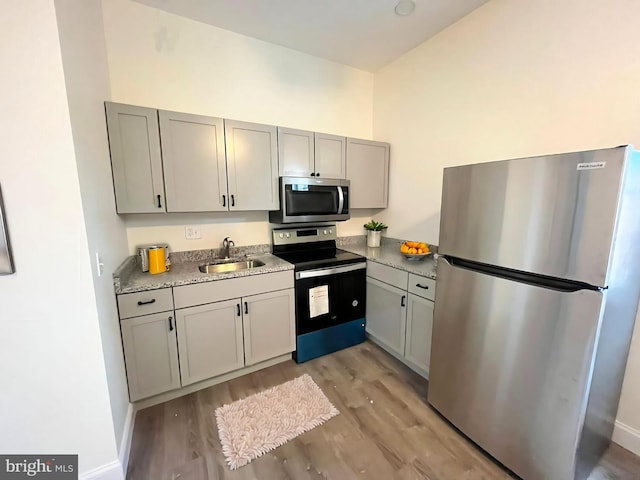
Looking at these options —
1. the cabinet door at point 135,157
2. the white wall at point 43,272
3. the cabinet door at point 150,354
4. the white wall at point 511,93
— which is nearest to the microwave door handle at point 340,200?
the white wall at point 511,93

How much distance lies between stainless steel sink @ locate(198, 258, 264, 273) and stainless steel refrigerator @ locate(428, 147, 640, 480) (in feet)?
5.44

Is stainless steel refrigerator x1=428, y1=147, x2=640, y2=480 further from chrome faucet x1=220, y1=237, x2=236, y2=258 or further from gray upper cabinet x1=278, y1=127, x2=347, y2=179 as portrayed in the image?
chrome faucet x1=220, y1=237, x2=236, y2=258

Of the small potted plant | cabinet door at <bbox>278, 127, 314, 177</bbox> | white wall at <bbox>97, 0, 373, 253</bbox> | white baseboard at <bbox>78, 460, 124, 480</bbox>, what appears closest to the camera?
white baseboard at <bbox>78, 460, 124, 480</bbox>

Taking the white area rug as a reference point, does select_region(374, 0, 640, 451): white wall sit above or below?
above

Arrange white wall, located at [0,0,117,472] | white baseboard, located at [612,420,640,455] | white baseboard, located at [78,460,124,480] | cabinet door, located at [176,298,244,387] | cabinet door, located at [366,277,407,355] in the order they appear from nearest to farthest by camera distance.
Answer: white wall, located at [0,0,117,472] < white baseboard, located at [78,460,124,480] < white baseboard, located at [612,420,640,455] < cabinet door, located at [176,298,244,387] < cabinet door, located at [366,277,407,355]

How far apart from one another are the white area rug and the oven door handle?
851mm

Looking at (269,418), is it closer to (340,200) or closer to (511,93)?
(340,200)

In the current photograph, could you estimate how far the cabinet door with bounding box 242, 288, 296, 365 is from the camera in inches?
82.4

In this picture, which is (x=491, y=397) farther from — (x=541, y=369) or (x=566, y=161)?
(x=566, y=161)

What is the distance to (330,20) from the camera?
83.6 inches

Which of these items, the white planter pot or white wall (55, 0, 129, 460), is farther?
the white planter pot

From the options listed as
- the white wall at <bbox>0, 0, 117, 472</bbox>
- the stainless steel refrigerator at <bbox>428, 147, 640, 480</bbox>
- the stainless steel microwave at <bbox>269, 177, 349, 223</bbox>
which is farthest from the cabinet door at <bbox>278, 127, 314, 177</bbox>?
the white wall at <bbox>0, 0, 117, 472</bbox>

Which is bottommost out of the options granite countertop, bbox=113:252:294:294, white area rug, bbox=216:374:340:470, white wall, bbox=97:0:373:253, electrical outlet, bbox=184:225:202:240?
white area rug, bbox=216:374:340:470

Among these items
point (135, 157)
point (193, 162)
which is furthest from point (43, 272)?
point (193, 162)
